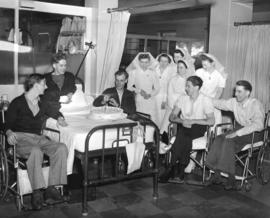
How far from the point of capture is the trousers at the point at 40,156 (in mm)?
2947

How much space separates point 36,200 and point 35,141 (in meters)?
0.50

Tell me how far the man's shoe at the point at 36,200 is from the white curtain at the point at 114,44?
7.89ft

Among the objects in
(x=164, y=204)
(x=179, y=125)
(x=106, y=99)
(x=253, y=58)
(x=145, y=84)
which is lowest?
(x=164, y=204)

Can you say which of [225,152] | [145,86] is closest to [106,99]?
[145,86]

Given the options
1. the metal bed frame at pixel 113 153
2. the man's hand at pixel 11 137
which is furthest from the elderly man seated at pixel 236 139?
the man's hand at pixel 11 137

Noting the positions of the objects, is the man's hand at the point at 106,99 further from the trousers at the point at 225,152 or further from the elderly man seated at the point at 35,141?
the trousers at the point at 225,152

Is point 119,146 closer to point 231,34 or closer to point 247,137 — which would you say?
point 247,137

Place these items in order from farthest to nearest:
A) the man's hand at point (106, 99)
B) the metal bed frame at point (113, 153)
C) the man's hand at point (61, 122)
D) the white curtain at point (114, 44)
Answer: the white curtain at point (114, 44) < the man's hand at point (106, 99) < the man's hand at point (61, 122) < the metal bed frame at point (113, 153)

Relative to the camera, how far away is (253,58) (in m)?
4.45

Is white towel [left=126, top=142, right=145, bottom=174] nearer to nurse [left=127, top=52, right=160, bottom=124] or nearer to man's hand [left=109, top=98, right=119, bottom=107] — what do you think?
man's hand [left=109, top=98, right=119, bottom=107]

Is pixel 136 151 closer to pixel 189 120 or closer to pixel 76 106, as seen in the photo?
pixel 189 120

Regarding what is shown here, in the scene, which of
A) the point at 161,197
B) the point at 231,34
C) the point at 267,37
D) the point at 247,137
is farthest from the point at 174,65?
the point at 161,197

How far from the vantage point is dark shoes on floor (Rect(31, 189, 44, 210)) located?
2.99 m

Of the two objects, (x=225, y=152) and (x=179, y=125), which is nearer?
(x=225, y=152)
